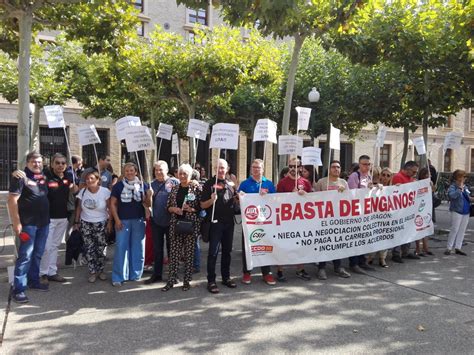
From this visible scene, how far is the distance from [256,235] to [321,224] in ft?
3.50

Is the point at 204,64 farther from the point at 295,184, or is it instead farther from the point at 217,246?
the point at 217,246

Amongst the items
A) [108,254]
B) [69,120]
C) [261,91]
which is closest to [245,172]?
[261,91]

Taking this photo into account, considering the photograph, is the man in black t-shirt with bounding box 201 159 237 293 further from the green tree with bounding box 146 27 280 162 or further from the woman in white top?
the green tree with bounding box 146 27 280 162

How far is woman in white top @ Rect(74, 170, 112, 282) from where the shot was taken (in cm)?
607

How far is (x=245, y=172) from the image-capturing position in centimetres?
2844

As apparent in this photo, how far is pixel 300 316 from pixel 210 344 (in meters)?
1.20

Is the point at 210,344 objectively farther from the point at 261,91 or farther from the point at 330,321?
the point at 261,91

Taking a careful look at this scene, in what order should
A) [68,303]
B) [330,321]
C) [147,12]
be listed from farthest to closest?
[147,12]
[68,303]
[330,321]

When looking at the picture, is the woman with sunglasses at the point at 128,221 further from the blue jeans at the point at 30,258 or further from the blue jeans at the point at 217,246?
the blue jeans at the point at 217,246

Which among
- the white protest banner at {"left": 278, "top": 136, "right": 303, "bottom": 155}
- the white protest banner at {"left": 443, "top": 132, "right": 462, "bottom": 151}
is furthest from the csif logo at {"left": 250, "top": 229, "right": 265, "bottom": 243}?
the white protest banner at {"left": 443, "top": 132, "right": 462, "bottom": 151}

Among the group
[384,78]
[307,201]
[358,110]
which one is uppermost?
[384,78]

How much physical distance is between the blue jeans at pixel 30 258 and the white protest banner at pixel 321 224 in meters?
2.62

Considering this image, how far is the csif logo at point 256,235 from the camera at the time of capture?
19.9 feet

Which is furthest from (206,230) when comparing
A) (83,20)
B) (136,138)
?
(83,20)
